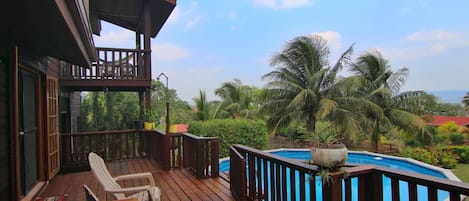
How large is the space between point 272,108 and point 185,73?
350 inches

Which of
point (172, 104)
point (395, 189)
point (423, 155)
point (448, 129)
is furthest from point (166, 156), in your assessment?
point (448, 129)

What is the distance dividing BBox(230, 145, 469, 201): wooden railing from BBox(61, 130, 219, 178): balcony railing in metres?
1.31

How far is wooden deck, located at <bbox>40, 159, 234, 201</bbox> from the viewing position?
13.3 feet

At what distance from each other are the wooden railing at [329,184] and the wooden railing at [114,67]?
4.15m

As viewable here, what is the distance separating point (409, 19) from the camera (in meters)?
14.0

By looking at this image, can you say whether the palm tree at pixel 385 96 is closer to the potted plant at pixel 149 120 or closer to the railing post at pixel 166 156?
the potted plant at pixel 149 120

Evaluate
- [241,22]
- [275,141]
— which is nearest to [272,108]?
[275,141]

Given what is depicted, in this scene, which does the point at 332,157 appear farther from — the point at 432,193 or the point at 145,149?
the point at 145,149

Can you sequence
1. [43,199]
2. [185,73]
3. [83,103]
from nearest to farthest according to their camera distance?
1. [43,199]
2. [83,103]
3. [185,73]

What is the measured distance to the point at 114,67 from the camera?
6.75m

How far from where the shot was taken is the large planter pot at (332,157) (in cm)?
Answer: 207

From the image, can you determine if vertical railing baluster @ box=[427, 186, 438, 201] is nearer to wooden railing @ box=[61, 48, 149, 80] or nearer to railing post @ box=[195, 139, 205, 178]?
railing post @ box=[195, 139, 205, 178]

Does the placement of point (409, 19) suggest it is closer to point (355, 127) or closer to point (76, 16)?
point (355, 127)

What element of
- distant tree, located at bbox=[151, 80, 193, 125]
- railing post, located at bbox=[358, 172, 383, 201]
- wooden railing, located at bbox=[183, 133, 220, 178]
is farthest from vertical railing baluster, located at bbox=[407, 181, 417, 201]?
distant tree, located at bbox=[151, 80, 193, 125]
